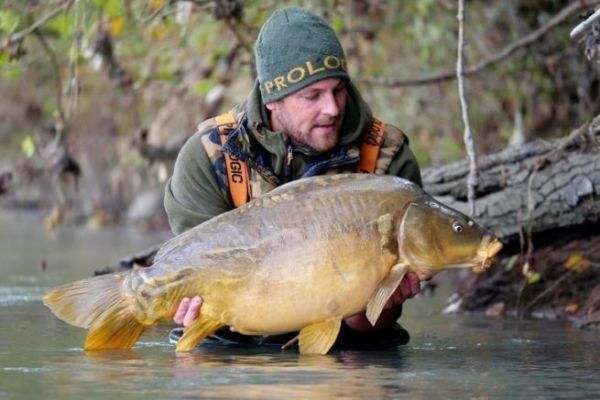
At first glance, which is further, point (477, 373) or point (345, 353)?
point (345, 353)

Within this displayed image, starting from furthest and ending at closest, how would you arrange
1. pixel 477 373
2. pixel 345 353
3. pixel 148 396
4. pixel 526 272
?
1. pixel 526 272
2. pixel 345 353
3. pixel 477 373
4. pixel 148 396

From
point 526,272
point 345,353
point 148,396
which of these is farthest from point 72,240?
point 148,396

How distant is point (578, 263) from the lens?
26.4 feet

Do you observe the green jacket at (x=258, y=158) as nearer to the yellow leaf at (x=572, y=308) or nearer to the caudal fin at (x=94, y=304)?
the caudal fin at (x=94, y=304)

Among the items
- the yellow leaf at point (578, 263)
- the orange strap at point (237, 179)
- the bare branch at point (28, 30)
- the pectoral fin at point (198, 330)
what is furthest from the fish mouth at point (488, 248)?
the bare branch at point (28, 30)

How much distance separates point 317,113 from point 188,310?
3.79ft

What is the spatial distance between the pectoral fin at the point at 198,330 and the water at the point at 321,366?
7 cm

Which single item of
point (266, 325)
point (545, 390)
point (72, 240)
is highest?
point (72, 240)

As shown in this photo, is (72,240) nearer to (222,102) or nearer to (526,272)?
(222,102)

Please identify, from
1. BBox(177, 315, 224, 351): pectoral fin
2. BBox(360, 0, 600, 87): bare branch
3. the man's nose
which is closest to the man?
the man's nose

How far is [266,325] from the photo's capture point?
5.69 m

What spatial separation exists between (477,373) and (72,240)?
11842 millimetres

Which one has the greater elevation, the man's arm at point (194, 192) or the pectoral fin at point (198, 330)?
the man's arm at point (194, 192)

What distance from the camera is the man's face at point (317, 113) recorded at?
6.30 metres
